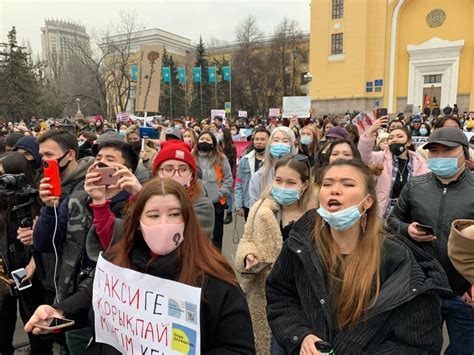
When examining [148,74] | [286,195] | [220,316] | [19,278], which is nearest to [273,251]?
[286,195]

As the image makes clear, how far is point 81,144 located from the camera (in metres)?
7.72

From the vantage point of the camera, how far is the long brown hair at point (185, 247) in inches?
76.5

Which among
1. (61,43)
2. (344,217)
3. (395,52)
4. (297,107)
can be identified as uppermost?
(61,43)

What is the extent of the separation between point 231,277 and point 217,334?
275 mm

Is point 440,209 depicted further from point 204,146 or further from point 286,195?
point 204,146

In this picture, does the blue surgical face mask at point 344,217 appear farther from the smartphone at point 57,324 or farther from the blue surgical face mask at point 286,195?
the smartphone at point 57,324

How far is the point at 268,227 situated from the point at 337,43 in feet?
133

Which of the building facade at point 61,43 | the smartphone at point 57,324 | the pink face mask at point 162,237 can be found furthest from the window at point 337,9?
the smartphone at point 57,324

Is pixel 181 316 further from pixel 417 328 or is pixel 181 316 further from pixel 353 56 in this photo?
pixel 353 56

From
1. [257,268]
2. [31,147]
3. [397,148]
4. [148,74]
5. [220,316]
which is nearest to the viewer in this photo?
[220,316]

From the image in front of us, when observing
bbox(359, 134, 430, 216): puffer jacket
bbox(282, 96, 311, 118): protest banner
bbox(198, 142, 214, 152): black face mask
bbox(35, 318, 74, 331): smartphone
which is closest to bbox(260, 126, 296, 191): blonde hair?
bbox(359, 134, 430, 216): puffer jacket

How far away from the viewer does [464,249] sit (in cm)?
207

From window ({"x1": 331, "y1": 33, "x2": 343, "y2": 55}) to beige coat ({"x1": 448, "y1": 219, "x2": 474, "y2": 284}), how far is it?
41.0 m

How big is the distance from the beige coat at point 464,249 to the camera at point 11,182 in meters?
2.94
